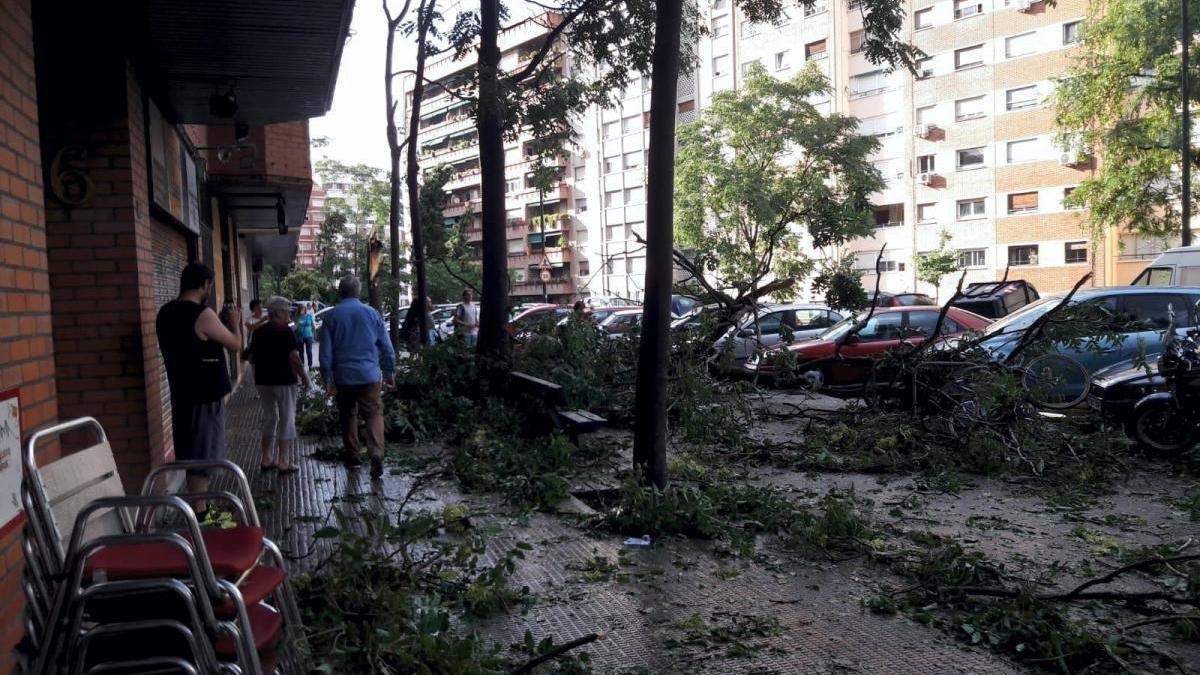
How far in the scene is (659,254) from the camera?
7.38 meters

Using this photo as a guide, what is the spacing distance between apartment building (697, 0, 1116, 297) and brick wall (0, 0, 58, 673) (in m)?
42.3

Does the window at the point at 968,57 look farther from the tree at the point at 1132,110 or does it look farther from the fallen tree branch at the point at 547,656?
the fallen tree branch at the point at 547,656

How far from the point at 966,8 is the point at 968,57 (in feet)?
7.40

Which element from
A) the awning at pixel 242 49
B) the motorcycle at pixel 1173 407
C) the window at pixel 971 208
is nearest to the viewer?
the awning at pixel 242 49

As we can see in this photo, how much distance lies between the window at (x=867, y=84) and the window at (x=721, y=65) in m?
8.67

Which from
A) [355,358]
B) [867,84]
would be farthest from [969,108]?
[355,358]

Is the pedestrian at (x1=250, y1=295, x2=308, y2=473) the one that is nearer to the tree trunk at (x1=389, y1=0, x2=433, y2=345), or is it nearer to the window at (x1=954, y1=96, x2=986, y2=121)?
the tree trunk at (x1=389, y1=0, x2=433, y2=345)

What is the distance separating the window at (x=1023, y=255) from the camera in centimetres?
4347

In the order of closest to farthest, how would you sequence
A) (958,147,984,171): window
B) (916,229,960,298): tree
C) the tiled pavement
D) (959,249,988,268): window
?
the tiled pavement → (916,229,960,298): tree → (958,147,984,171): window → (959,249,988,268): window

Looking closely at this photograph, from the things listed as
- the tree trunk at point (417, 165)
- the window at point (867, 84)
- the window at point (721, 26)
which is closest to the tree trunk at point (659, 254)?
the tree trunk at point (417, 165)

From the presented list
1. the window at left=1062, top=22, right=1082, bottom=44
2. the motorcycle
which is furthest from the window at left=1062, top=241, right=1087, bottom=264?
the motorcycle

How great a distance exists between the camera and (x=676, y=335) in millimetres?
11352

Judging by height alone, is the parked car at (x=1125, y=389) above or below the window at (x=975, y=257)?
below

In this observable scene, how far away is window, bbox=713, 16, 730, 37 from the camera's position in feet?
179
